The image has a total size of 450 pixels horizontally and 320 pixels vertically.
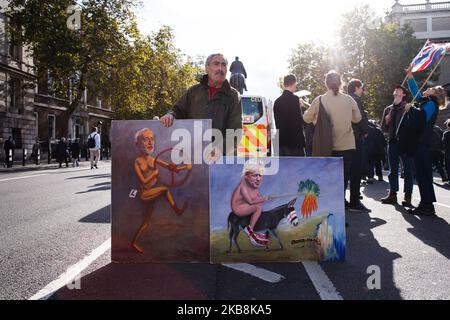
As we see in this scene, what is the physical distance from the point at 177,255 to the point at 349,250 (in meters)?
1.78

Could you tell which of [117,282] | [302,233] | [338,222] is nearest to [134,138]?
[117,282]

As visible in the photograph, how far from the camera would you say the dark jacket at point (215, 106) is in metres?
4.68

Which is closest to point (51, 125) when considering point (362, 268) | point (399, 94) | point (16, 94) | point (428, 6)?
point (16, 94)

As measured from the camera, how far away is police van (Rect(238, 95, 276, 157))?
11383mm

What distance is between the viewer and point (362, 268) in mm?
3908

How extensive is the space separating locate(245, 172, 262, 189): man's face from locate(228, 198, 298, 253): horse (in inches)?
10.1

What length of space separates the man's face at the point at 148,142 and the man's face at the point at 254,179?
913 millimetres

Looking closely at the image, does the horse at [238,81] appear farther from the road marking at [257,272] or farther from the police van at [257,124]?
the road marking at [257,272]

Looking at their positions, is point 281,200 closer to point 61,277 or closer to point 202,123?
point 202,123

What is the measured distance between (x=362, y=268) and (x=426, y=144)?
3.80 m

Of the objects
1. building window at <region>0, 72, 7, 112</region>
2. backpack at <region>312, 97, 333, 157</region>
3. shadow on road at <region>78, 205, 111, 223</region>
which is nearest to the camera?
backpack at <region>312, 97, 333, 157</region>

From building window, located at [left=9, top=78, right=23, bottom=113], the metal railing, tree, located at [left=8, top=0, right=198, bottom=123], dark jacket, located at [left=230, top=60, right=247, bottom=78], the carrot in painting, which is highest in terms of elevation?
the metal railing

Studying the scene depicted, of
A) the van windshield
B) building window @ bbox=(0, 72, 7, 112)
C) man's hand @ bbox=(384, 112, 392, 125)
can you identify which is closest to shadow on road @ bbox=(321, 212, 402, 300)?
man's hand @ bbox=(384, 112, 392, 125)

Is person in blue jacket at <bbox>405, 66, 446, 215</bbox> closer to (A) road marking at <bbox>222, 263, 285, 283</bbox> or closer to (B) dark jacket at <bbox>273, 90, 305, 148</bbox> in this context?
(B) dark jacket at <bbox>273, 90, 305, 148</bbox>
